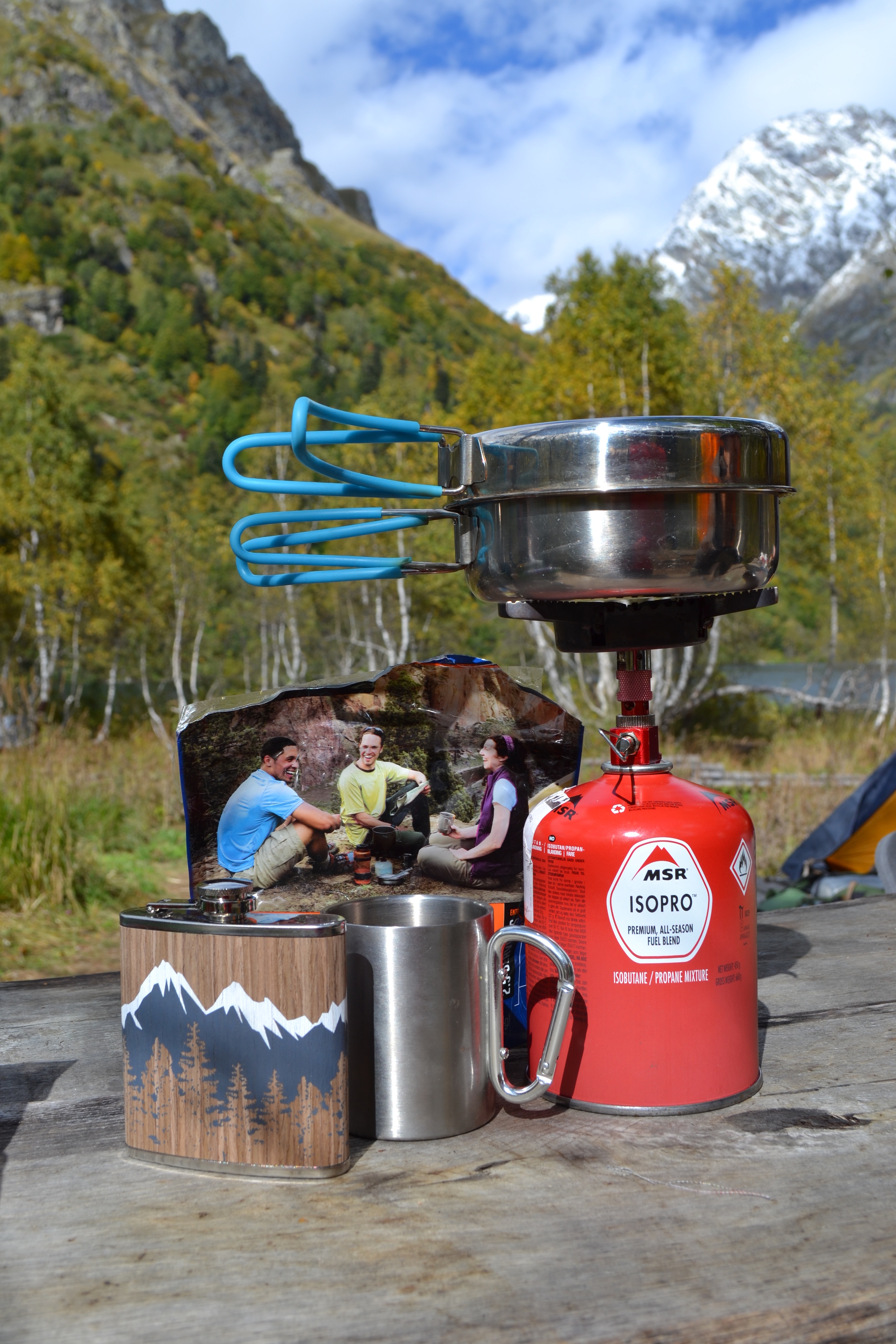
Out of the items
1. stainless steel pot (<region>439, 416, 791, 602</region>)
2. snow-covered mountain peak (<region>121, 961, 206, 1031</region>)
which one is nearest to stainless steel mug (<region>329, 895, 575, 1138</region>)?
snow-covered mountain peak (<region>121, 961, 206, 1031</region>)

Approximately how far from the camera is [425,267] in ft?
239

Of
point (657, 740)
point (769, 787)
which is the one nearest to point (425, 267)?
point (769, 787)

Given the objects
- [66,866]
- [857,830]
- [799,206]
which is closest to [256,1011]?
[857,830]

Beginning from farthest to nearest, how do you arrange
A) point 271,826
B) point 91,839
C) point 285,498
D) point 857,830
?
point 285,498
point 91,839
point 857,830
point 271,826

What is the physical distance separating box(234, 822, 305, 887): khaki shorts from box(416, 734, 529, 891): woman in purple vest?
12cm

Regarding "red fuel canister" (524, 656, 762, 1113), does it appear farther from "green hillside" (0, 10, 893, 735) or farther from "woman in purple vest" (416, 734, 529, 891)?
"green hillside" (0, 10, 893, 735)

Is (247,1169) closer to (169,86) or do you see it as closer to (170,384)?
(170,384)

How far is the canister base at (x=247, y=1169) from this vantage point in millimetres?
709

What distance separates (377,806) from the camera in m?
0.94

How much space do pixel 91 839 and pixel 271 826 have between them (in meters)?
4.97

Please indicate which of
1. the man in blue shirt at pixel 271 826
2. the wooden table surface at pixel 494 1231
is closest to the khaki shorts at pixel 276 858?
the man in blue shirt at pixel 271 826

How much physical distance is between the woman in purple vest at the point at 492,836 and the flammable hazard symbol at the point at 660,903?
20 centimetres

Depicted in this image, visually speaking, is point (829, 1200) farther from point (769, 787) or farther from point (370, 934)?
point (769, 787)

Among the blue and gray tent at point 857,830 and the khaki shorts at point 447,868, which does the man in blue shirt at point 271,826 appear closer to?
the khaki shorts at point 447,868
